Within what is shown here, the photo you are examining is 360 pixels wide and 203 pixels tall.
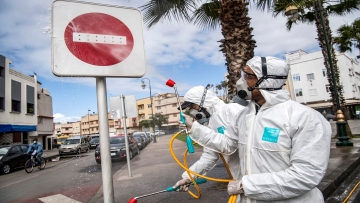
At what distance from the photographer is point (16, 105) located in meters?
24.5

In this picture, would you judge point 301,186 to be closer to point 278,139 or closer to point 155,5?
Result: point 278,139

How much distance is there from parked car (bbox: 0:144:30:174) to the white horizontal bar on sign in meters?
13.7

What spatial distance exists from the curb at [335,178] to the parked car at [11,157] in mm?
13926

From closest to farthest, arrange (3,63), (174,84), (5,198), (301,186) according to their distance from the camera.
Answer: (301,186)
(174,84)
(5,198)
(3,63)

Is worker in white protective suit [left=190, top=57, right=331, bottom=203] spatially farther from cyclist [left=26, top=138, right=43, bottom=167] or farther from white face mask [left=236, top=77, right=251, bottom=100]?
cyclist [left=26, top=138, right=43, bottom=167]

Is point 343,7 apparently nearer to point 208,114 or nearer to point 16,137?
point 208,114

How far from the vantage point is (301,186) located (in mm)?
1360

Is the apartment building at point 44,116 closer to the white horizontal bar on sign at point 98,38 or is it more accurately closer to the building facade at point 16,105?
the building facade at point 16,105

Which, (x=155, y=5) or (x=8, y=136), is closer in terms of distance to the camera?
(x=155, y=5)

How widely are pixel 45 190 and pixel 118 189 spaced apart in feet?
8.98

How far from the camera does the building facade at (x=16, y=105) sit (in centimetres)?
2191

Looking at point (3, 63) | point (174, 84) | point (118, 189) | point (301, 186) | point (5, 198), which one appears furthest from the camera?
point (3, 63)

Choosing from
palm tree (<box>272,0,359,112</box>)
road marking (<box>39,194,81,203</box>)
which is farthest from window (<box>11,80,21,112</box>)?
palm tree (<box>272,0,359,112</box>)

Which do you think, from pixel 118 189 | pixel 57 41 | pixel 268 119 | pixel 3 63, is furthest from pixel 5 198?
pixel 3 63
